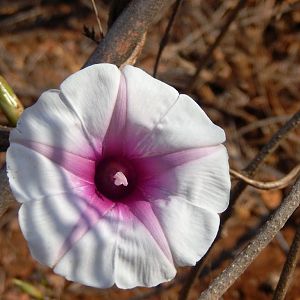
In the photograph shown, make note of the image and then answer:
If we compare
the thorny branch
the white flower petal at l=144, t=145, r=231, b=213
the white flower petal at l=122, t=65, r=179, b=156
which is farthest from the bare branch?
the white flower petal at l=144, t=145, r=231, b=213

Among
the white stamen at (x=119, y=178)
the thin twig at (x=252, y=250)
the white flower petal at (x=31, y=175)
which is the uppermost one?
the thin twig at (x=252, y=250)

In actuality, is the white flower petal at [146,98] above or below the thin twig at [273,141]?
above

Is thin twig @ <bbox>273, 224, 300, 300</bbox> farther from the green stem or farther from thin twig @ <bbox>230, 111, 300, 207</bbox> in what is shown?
the green stem

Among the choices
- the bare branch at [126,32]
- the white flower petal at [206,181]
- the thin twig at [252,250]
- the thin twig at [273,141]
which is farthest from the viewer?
the thin twig at [273,141]

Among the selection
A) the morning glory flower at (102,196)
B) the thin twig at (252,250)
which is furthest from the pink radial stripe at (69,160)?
the thin twig at (252,250)

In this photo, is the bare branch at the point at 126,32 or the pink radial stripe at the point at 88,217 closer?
the pink radial stripe at the point at 88,217

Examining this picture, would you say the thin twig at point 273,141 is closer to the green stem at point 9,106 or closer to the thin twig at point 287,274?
the thin twig at point 287,274
